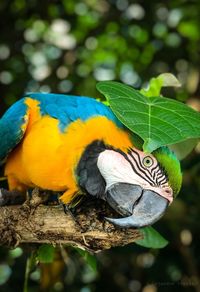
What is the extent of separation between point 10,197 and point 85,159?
1.35 feet

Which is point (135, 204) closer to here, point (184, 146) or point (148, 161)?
point (148, 161)

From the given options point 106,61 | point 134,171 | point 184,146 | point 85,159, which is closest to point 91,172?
point 85,159

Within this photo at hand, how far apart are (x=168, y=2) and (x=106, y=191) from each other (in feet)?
7.19

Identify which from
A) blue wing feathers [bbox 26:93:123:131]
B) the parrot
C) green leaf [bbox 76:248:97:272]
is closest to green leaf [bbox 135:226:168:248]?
green leaf [bbox 76:248:97:272]

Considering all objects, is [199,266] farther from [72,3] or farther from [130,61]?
[72,3]

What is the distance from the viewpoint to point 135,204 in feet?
5.19

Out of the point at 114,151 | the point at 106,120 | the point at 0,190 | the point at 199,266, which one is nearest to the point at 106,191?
the point at 114,151

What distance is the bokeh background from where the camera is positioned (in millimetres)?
2906

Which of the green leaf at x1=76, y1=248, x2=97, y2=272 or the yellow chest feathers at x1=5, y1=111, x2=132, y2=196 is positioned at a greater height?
the yellow chest feathers at x1=5, y1=111, x2=132, y2=196

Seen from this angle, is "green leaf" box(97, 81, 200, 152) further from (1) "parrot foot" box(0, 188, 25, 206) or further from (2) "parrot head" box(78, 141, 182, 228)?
(1) "parrot foot" box(0, 188, 25, 206)

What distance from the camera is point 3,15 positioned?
338 centimetres

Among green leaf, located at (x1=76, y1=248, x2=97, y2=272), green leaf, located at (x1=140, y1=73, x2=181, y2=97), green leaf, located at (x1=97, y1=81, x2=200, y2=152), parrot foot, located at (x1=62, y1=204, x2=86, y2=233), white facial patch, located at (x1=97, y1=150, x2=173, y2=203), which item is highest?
green leaf, located at (x1=97, y1=81, x2=200, y2=152)

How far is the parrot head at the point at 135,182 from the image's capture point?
1566 millimetres

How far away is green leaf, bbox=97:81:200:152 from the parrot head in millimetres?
212
